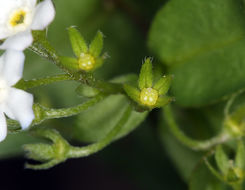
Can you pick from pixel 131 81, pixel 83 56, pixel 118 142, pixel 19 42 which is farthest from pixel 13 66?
pixel 118 142

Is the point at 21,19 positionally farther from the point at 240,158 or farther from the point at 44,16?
the point at 240,158

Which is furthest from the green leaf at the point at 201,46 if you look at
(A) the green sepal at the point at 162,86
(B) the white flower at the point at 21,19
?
(B) the white flower at the point at 21,19

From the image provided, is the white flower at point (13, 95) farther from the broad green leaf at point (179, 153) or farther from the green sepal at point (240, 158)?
the broad green leaf at point (179, 153)

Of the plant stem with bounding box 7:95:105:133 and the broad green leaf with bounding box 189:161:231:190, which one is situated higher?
the plant stem with bounding box 7:95:105:133

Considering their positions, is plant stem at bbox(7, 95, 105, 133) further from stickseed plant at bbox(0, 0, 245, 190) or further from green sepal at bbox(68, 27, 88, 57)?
green sepal at bbox(68, 27, 88, 57)

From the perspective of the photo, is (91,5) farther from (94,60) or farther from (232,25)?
(94,60)

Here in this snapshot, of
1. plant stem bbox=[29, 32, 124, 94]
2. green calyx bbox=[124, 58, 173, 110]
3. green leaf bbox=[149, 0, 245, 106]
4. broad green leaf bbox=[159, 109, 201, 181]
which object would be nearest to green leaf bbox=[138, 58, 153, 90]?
green calyx bbox=[124, 58, 173, 110]
